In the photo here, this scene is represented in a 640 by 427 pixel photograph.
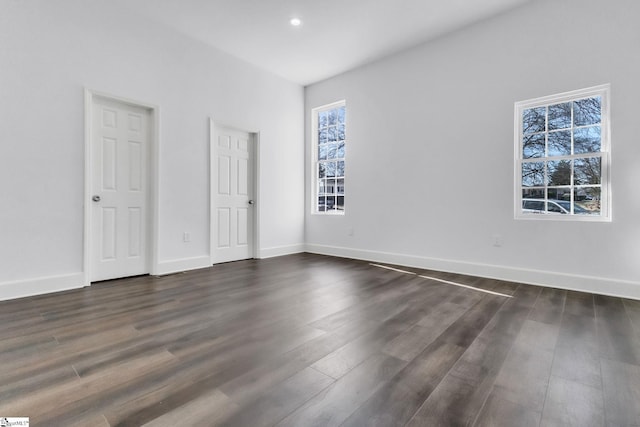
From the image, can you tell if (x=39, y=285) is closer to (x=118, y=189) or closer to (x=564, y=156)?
(x=118, y=189)

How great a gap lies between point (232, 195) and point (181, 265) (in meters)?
1.32

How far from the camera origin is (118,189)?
11.9ft

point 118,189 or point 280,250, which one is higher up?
point 118,189

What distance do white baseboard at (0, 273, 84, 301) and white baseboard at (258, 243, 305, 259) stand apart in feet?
8.12

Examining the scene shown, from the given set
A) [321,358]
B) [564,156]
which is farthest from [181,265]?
[564,156]

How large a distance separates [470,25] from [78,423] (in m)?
5.09

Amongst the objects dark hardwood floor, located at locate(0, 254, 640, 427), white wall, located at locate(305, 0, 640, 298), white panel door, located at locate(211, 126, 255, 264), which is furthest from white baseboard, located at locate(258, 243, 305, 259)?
dark hardwood floor, located at locate(0, 254, 640, 427)

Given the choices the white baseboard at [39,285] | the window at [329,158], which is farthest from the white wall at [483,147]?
the white baseboard at [39,285]

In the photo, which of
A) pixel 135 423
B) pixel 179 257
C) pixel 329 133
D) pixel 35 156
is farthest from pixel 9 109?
pixel 329 133

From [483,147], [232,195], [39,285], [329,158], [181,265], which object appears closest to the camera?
[39,285]

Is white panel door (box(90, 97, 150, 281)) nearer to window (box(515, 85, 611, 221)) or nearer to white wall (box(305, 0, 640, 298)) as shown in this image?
white wall (box(305, 0, 640, 298))

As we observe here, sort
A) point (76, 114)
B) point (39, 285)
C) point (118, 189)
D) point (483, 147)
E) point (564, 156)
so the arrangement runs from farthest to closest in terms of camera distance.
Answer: point (483, 147)
point (118, 189)
point (564, 156)
point (76, 114)
point (39, 285)

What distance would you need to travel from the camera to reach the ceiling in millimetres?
3455

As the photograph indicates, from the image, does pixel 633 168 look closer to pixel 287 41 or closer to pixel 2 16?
pixel 287 41
